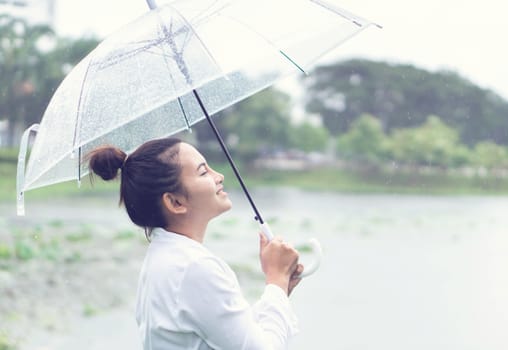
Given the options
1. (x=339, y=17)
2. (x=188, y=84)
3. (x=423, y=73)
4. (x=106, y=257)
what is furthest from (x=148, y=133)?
(x=106, y=257)

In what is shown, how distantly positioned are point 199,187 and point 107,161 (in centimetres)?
12

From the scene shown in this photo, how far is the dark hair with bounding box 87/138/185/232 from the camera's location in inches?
33.7

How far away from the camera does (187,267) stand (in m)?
0.80

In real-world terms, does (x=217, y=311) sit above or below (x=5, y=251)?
above

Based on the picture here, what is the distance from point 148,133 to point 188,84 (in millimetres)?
226

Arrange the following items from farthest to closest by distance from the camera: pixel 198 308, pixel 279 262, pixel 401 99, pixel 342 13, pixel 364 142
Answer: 1. pixel 364 142
2. pixel 401 99
3. pixel 342 13
4. pixel 279 262
5. pixel 198 308

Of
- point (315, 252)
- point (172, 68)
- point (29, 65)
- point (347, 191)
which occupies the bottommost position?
point (347, 191)

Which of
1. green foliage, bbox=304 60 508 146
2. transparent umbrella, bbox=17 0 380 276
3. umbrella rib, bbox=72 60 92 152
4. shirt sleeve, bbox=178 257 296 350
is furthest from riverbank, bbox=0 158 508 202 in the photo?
shirt sleeve, bbox=178 257 296 350

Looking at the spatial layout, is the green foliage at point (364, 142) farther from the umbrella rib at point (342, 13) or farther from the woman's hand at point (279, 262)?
the woman's hand at point (279, 262)

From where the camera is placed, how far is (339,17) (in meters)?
1.05

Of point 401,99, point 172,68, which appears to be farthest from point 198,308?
point 401,99

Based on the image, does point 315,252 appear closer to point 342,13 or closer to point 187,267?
point 187,267

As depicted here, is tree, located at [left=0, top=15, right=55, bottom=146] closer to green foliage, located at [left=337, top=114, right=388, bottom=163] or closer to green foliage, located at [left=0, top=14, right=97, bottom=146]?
green foliage, located at [left=0, top=14, right=97, bottom=146]

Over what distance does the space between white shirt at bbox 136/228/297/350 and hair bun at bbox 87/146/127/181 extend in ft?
0.36
